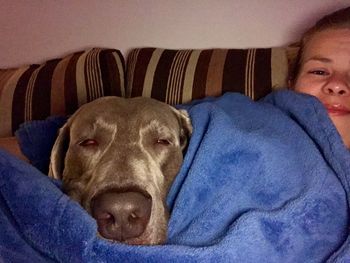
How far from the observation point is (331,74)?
1590 mm

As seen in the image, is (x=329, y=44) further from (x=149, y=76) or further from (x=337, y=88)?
(x=149, y=76)

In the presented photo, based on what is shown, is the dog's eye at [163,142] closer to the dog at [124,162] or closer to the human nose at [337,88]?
the dog at [124,162]

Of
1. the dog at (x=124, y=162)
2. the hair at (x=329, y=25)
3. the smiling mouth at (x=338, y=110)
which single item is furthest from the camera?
the hair at (x=329, y=25)

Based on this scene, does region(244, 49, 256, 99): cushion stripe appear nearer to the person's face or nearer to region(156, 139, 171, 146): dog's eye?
the person's face

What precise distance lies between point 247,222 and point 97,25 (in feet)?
6.87

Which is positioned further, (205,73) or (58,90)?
(58,90)

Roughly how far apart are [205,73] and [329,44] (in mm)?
641

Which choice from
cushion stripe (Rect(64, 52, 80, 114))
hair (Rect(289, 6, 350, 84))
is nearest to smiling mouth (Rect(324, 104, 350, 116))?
hair (Rect(289, 6, 350, 84))

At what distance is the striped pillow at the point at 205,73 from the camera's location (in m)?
2.02

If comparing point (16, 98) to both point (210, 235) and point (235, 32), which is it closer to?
point (235, 32)

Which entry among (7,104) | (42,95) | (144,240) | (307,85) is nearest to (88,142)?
(144,240)

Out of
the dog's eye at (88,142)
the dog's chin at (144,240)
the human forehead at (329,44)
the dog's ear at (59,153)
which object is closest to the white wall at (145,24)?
the human forehead at (329,44)

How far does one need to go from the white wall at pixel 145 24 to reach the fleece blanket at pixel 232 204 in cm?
126

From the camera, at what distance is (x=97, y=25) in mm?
2801
